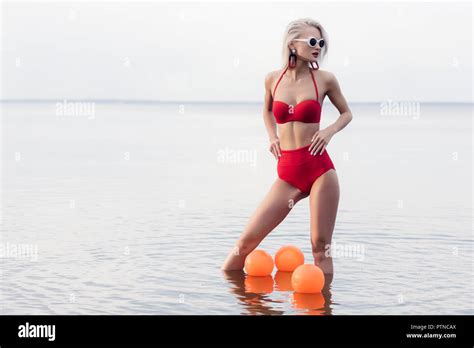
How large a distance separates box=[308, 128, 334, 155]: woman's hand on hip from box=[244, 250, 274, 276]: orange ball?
54.2 inches

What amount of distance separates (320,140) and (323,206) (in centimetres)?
68

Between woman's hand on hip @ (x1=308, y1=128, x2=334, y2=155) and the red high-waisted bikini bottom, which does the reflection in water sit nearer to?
the red high-waisted bikini bottom

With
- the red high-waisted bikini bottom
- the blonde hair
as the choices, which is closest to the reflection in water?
the red high-waisted bikini bottom

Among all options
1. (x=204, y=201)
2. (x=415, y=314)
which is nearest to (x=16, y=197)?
(x=204, y=201)

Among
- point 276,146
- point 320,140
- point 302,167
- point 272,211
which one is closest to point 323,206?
point 302,167

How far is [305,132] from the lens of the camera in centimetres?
882

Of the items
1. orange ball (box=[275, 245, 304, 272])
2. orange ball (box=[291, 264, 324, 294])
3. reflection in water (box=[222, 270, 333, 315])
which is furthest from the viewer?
orange ball (box=[275, 245, 304, 272])

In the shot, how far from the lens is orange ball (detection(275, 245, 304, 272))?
9797 millimetres

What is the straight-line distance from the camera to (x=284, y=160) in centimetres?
902

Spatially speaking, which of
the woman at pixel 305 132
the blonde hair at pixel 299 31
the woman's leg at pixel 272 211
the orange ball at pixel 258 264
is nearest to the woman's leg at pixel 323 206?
the woman at pixel 305 132

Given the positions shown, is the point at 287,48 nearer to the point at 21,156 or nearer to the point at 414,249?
the point at 414,249

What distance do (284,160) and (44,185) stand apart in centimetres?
955

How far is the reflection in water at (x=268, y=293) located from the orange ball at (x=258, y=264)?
6 cm
